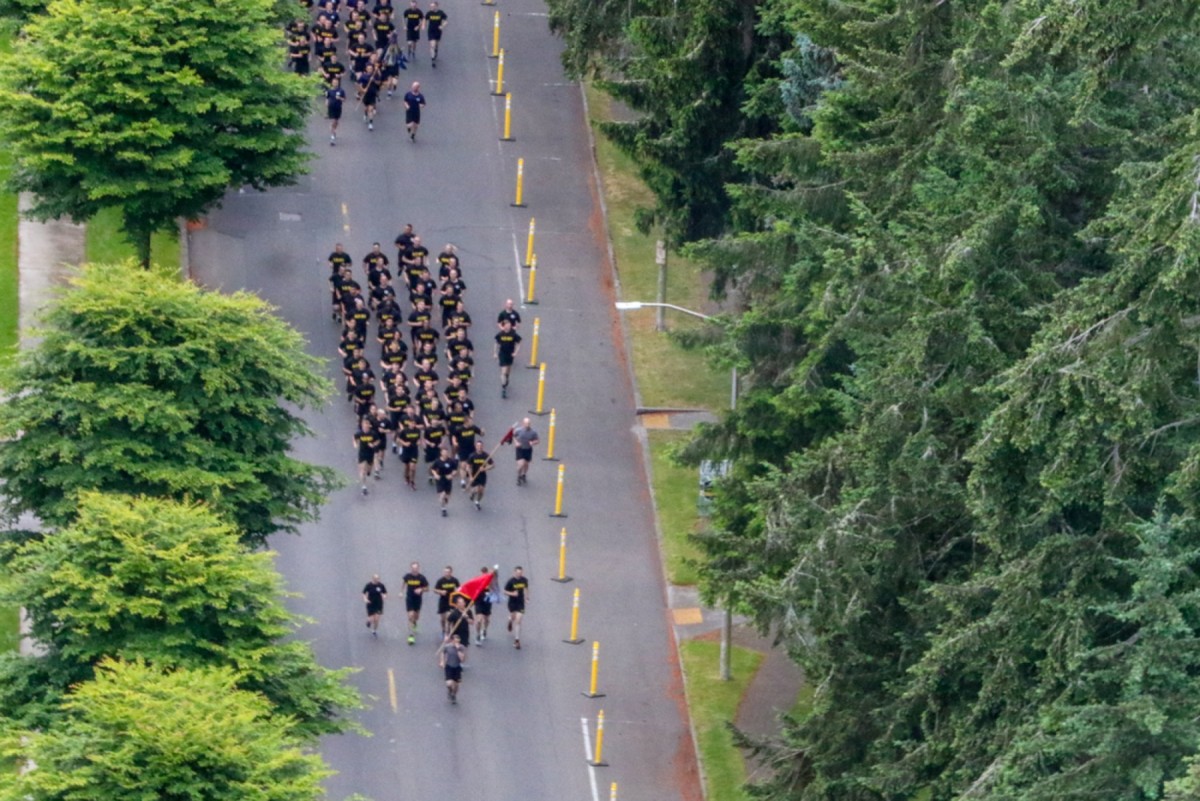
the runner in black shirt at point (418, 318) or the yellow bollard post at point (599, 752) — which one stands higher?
the runner in black shirt at point (418, 318)

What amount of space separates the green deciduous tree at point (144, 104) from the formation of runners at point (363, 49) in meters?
7.14

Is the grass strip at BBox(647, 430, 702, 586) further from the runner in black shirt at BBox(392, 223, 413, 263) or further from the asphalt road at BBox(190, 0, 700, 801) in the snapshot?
the runner in black shirt at BBox(392, 223, 413, 263)

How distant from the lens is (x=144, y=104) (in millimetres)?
41000

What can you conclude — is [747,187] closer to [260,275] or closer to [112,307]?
[112,307]

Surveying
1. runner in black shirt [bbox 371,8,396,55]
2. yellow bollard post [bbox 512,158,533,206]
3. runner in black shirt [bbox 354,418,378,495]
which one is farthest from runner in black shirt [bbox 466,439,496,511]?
runner in black shirt [bbox 371,8,396,55]

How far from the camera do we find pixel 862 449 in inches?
1152

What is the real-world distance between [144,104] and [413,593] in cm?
907

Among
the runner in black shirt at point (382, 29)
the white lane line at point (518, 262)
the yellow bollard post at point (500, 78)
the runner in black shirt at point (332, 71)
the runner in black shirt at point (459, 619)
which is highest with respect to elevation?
the runner in black shirt at point (382, 29)

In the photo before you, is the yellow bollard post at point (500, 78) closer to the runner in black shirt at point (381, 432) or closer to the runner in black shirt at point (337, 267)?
the runner in black shirt at point (337, 267)

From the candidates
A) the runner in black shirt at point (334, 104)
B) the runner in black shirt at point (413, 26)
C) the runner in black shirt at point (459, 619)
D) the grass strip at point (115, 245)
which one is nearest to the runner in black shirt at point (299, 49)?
the runner in black shirt at point (334, 104)

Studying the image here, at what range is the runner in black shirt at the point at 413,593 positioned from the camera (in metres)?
37.8

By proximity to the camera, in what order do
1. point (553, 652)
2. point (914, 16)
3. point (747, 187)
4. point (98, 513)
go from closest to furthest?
1. point (98, 513)
2. point (914, 16)
3. point (747, 187)
4. point (553, 652)

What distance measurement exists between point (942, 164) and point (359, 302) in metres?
16.1

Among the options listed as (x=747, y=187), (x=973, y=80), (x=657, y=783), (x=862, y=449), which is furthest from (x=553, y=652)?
(x=973, y=80)
